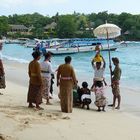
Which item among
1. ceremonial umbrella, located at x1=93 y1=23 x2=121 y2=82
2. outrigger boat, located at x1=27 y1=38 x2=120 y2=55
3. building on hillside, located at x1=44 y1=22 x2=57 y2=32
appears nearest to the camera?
ceremonial umbrella, located at x1=93 y1=23 x2=121 y2=82

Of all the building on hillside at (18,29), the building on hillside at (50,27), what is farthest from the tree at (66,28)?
the building on hillside at (18,29)

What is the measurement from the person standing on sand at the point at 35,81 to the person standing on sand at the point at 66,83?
0.53m

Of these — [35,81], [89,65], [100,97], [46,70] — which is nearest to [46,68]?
[46,70]

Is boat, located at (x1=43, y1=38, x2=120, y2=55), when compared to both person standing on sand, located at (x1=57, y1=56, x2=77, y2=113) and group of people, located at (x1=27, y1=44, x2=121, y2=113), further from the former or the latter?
person standing on sand, located at (x1=57, y1=56, x2=77, y2=113)

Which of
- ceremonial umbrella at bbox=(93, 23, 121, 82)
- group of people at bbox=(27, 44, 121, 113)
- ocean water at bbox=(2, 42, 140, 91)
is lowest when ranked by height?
ocean water at bbox=(2, 42, 140, 91)

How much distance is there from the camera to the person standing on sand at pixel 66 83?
11.4 m

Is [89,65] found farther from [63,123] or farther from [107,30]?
[63,123]

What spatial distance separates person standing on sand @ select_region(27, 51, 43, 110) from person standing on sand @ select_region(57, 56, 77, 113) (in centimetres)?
53

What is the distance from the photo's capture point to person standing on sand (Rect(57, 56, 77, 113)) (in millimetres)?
11398

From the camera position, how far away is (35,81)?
11.5 metres

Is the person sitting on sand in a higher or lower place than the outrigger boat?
higher

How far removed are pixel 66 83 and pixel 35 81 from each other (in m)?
0.76

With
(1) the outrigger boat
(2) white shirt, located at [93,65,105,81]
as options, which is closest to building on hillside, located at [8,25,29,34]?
(1) the outrigger boat

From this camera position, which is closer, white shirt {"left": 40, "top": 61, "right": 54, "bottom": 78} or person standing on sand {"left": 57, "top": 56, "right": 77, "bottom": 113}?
person standing on sand {"left": 57, "top": 56, "right": 77, "bottom": 113}
